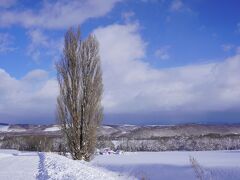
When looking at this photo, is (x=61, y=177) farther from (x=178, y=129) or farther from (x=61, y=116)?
(x=178, y=129)

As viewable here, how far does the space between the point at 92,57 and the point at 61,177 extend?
13.7 metres

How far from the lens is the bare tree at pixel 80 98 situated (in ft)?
83.6

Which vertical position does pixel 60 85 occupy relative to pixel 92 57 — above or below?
below

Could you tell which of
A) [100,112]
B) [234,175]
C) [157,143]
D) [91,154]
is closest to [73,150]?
[91,154]

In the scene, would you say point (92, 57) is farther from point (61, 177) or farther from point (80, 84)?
point (61, 177)

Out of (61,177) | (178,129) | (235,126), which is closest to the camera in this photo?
(61,177)

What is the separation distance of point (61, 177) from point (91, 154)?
1192 centimetres

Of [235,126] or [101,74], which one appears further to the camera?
[235,126]

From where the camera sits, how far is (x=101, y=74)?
2645cm

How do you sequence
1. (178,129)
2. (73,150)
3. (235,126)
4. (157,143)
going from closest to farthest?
(73,150) < (157,143) < (178,129) < (235,126)

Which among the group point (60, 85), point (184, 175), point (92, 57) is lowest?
point (184, 175)

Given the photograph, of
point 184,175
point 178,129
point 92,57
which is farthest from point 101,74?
point 178,129

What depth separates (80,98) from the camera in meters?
25.8

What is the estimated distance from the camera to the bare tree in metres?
25.5
